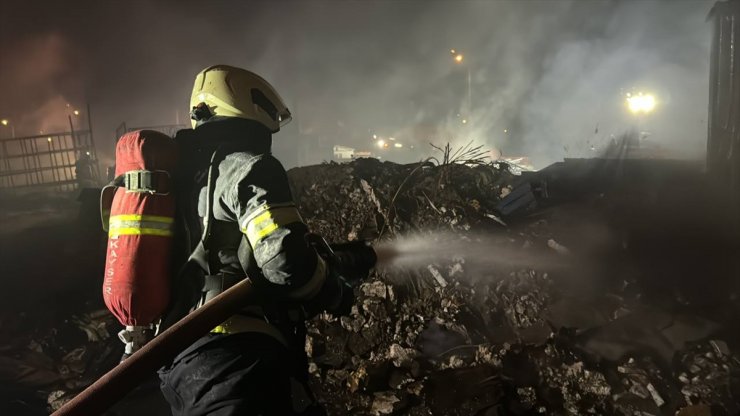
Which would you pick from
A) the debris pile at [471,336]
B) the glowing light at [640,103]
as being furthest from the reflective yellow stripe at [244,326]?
the glowing light at [640,103]

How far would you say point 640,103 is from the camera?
106 feet

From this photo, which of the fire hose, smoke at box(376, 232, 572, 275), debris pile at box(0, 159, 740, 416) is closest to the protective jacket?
the fire hose

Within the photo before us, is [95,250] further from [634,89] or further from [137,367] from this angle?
[634,89]

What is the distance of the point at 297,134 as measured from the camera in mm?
35344

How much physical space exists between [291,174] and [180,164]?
624 centimetres

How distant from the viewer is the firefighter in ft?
5.74

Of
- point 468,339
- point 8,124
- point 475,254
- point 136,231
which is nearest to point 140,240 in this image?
point 136,231

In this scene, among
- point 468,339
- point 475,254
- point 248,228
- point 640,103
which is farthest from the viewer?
point 640,103

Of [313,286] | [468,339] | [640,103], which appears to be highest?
[640,103]

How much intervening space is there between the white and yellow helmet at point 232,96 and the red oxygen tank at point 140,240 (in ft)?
1.20

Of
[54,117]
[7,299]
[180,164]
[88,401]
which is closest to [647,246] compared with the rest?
[180,164]

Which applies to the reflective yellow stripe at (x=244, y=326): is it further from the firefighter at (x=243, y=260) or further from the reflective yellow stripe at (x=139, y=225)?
the reflective yellow stripe at (x=139, y=225)

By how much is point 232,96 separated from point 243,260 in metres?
0.94

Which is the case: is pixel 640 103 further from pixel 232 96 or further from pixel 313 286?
pixel 313 286
